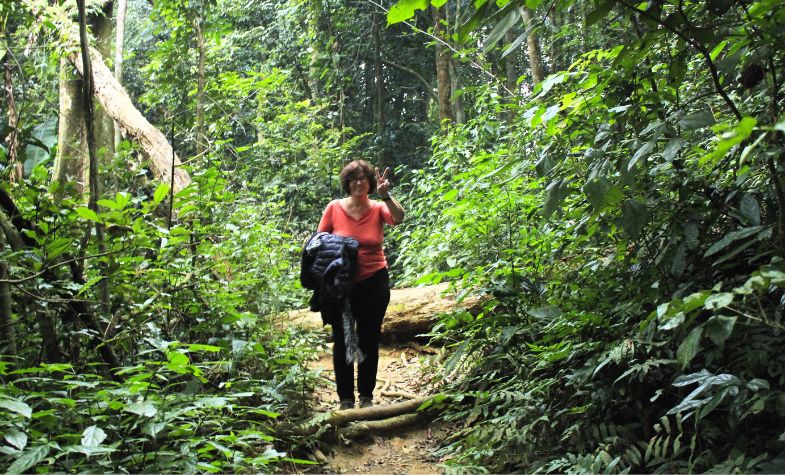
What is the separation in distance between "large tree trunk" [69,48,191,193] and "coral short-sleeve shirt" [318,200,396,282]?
3.56m

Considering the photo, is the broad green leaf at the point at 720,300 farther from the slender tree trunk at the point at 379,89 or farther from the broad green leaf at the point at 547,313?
the slender tree trunk at the point at 379,89

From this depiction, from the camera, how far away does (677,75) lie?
112 inches

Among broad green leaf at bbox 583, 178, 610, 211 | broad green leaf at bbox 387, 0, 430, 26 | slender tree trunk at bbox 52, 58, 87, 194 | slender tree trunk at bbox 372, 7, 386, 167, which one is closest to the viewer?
broad green leaf at bbox 387, 0, 430, 26

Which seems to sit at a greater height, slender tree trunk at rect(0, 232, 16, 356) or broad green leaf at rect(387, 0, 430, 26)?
broad green leaf at rect(387, 0, 430, 26)

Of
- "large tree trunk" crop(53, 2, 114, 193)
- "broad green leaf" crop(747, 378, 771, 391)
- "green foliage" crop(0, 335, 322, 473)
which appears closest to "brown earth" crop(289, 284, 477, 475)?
"green foliage" crop(0, 335, 322, 473)

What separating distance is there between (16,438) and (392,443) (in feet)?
10.2

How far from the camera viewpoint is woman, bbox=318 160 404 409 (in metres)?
5.12

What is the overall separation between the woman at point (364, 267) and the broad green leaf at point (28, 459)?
2.98 m

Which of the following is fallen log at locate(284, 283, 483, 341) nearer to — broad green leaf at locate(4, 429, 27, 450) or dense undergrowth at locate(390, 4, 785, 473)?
dense undergrowth at locate(390, 4, 785, 473)

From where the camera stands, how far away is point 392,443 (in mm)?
4863

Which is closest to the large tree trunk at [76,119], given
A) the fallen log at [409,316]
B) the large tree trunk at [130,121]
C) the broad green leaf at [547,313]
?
the large tree trunk at [130,121]

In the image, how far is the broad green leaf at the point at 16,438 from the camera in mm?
2135

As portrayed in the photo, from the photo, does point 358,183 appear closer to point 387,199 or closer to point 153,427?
point 387,199

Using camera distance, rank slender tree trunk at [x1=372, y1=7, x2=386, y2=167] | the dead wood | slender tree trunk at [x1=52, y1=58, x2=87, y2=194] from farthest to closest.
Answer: slender tree trunk at [x1=372, y1=7, x2=386, y2=167] < slender tree trunk at [x1=52, y1=58, x2=87, y2=194] < the dead wood
